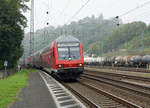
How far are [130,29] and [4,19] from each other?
6763cm

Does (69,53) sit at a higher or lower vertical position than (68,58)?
higher

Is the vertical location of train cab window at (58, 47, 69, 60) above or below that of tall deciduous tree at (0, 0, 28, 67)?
below

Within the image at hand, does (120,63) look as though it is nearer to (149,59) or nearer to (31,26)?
(149,59)

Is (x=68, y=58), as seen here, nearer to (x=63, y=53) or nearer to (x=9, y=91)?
(x=63, y=53)

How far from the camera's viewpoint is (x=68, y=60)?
19438 millimetres

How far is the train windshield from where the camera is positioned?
19.6 m

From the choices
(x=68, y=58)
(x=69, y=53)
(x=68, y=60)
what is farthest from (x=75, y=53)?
(x=68, y=60)

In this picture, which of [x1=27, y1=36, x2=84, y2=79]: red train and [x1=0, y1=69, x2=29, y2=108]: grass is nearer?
[x1=0, y1=69, x2=29, y2=108]: grass

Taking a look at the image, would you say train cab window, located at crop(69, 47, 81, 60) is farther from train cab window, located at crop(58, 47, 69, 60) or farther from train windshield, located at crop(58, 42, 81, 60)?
train cab window, located at crop(58, 47, 69, 60)

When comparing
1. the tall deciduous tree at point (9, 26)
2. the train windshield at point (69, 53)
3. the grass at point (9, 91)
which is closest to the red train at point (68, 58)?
the train windshield at point (69, 53)

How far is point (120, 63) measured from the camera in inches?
2288

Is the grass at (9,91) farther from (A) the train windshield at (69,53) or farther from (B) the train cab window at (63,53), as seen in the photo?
(A) the train windshield at (69,53)

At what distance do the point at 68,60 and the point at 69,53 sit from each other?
27.7 inches

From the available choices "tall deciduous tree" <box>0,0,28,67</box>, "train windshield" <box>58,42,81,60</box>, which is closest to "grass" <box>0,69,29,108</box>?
"train windshield" <box>58,42,81,60</box>
